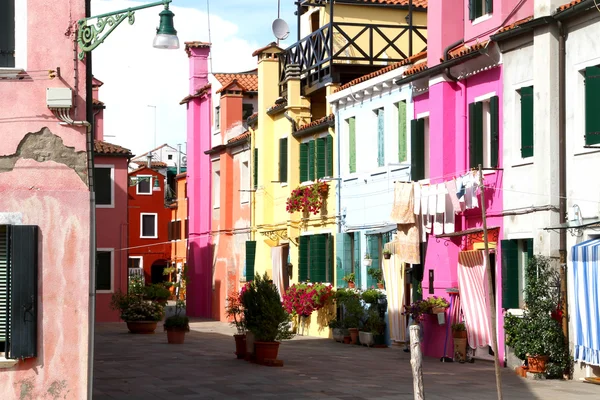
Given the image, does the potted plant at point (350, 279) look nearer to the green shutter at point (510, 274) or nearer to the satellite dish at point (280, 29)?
the green shutter at point (510, 274)

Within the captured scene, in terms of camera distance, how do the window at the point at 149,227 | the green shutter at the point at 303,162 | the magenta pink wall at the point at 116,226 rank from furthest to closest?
the window at the point at 149,227 → the magenta pink wall at the point at 116,226 → the green shutter at the point at 303,162

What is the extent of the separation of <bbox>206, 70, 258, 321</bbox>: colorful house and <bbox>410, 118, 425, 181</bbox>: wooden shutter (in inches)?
632

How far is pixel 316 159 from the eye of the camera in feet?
115

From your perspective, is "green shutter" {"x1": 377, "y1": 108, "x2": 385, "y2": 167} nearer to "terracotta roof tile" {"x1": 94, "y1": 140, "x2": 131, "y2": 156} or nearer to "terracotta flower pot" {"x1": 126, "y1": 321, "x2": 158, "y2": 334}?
"terracotta flower pot" {"x1": 126, "y1": 321, "x2": 158, "y2": 334}

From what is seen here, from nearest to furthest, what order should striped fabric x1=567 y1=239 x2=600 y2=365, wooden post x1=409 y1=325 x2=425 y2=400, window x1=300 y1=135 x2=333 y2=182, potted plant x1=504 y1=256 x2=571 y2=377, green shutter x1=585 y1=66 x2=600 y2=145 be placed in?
wooden post x1=409 y1=325 x2=425 y2=400 → striped fabric x1=567 y1=239 x2=600 y2=365 → green shutter x1=585 y1=66 x2=600 y2=145 → potted plant x1=504 y1=256 x2=571 y2=377 → window x1=300 y1=135 x2=333 y2=182

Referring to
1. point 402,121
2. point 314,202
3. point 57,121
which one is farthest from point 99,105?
point 57,121

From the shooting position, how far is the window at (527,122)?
22178 mm

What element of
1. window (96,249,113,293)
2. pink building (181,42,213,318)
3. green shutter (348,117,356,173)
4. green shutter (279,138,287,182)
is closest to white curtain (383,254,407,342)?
green shutter (348,117,356,173)

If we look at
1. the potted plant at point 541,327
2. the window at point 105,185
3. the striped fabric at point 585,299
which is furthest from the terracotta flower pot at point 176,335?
the window at point 105,185

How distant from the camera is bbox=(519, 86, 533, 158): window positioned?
2218 cm

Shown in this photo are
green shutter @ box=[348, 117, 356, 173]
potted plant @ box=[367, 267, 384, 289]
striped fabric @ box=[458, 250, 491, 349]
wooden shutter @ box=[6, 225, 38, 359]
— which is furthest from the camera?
green shutter @ box=[348, 117, 356, 173]

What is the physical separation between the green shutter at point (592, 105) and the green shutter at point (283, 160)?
18183 millimetres

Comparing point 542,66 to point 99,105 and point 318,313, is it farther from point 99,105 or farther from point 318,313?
point 99,105

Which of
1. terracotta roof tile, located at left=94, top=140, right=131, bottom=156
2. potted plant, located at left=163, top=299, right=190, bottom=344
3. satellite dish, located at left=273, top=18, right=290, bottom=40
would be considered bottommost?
potted plant, located at left=163, top=299, right=190, bottom=344
